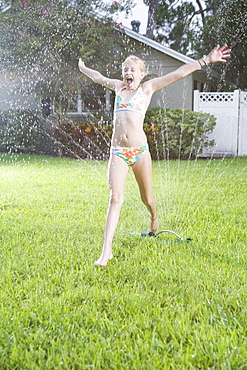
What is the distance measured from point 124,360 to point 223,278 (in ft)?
3.54

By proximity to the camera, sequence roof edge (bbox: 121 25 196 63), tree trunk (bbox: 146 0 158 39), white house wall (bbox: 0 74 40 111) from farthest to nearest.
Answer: tree trunk (bbox: 146 0 158 39), white house wall (bbox: 0 74 40 111), roof edge (bbox: 121 25 196 63)

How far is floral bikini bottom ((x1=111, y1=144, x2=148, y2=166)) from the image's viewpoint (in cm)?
319

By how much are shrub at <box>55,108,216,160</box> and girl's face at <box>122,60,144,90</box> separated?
24.9 feet

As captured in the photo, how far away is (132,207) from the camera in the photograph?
5227 millimetres

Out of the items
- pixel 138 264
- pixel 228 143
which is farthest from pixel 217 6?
pixel 138 264

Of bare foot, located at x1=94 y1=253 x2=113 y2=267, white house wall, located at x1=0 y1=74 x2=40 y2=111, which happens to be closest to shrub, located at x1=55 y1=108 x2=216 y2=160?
white house wall, located at x1=0 y1=74 x2=40 y2=111

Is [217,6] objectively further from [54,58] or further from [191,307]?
[191,307]

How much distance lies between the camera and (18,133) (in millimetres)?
13133

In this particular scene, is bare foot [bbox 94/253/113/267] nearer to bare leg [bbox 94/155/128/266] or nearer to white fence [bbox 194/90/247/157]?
bare leg [bbox 94/155/128/266]

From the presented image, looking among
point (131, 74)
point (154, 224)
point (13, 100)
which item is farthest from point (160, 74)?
point (131, 74)

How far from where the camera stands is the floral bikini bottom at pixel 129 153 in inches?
126

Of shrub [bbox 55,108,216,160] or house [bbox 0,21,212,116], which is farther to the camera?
house [bbox 0,21,212,116]

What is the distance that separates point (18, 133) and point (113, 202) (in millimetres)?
10575

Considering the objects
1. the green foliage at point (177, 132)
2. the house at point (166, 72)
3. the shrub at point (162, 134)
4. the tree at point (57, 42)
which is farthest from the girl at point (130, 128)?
the house at point (166, 72)
